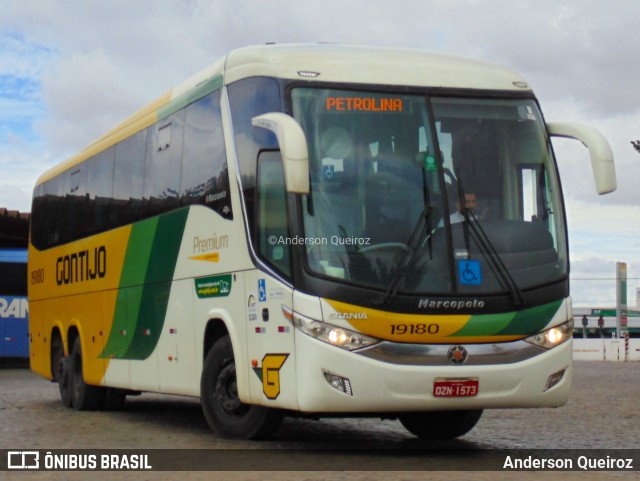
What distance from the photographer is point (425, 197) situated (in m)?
10.7

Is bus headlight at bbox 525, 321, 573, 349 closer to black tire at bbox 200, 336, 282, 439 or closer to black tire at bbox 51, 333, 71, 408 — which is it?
black tire at bbox 200, 336, 282, 439

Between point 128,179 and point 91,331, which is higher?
point 128,179

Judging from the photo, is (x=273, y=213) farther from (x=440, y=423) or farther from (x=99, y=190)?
(x=99, y=190)

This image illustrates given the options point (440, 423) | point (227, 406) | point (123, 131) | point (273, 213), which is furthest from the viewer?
point (123, 131)

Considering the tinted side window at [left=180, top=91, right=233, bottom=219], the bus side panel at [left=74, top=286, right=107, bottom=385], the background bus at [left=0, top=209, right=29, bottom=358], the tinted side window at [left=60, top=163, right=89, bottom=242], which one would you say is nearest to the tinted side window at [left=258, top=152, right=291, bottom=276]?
the tinted side window at [left=180, top=91, right=233, bottom=219]

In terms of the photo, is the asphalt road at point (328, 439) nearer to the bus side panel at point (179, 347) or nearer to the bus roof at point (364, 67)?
the bus side panel at point (179, 347)

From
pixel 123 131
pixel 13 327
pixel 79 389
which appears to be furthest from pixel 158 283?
pixel 13 327

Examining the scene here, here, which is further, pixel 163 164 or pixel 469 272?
pixel 163 164

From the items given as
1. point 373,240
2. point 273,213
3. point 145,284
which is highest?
point 273,213

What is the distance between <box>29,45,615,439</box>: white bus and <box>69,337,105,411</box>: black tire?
17.0 ft

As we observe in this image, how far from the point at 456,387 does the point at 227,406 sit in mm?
2662

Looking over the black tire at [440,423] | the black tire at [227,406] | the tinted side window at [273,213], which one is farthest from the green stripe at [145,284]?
the black tire at [440,423]

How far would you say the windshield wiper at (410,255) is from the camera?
33.7 feet
